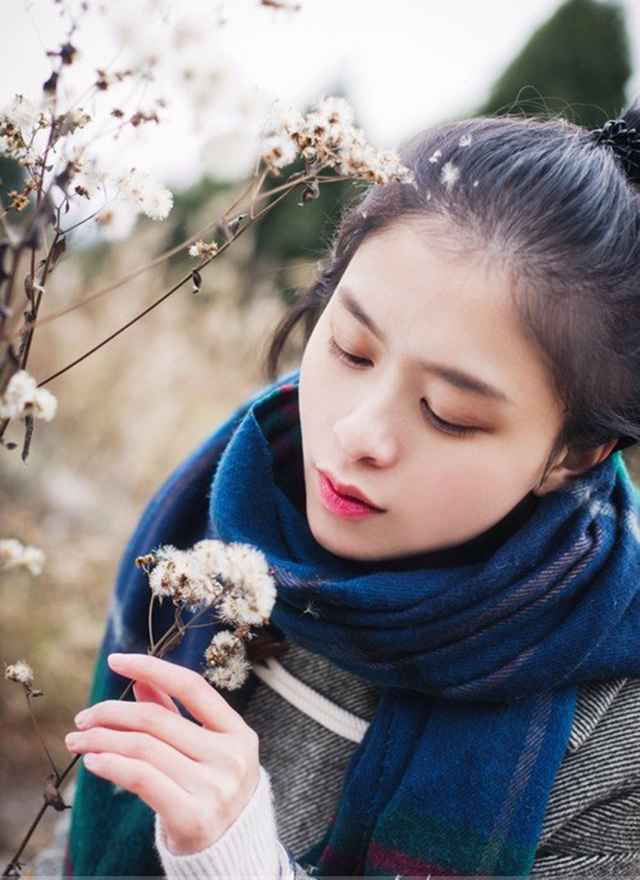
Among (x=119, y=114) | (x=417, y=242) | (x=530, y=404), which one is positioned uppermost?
(x=119, y=114)

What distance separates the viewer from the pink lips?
132 cm

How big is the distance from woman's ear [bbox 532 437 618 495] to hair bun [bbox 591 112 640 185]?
50cm

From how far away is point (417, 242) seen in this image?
131 cm

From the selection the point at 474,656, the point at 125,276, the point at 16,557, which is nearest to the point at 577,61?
the point at 474,656

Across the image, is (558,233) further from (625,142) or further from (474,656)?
(474,656)

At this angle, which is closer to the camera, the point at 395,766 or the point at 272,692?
the point at 395,766

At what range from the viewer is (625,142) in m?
1.46

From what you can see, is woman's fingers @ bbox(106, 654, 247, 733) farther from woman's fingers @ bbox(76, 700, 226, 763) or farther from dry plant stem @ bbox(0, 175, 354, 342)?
dry plant stem @ bbox(0, 175, 354, 342)

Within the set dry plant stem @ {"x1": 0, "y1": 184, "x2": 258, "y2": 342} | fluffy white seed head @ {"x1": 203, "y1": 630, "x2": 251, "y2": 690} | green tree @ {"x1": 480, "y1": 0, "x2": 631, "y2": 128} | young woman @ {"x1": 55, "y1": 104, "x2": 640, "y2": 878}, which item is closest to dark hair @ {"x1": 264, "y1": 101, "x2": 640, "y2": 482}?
young woman @ {"x1": 55, "y1": 104, "x2": 640, "y2": 878}

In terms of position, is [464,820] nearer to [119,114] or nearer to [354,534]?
[354,534]

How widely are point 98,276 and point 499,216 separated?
13.0 ft

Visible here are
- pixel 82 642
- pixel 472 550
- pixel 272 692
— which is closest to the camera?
pixel 472 550

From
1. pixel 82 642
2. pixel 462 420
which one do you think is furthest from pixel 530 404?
pixel 82 642

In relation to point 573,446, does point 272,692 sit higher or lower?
lower
